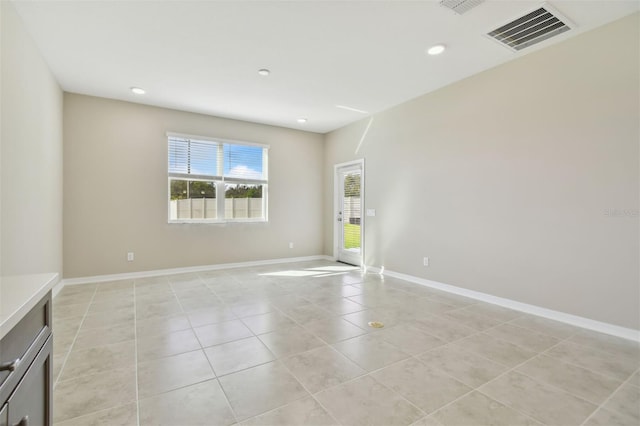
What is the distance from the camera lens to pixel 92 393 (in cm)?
191

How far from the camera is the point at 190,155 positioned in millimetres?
5496

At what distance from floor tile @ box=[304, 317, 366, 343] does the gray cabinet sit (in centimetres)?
193

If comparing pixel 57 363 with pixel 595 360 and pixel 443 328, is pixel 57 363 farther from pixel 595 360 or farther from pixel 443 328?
pixel 595 360

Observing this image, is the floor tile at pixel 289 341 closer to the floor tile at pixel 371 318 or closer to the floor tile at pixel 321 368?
the floor tile at pixel 321 368

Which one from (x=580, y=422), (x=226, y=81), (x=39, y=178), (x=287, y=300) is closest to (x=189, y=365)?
(x=287, y=300)

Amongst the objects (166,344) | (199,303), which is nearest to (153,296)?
(199,303)

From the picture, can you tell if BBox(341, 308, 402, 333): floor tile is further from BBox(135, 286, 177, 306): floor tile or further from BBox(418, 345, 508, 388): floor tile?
BBox(135, 286, 177, 306): floor tile

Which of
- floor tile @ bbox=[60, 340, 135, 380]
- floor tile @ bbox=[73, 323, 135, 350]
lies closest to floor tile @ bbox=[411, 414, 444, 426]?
floor tile @ bbox=[60, 340, 135, 380]

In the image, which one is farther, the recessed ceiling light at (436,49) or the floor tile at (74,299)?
the floor tile at (74,299)

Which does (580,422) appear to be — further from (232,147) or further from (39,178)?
(232,147)

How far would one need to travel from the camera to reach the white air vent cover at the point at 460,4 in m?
2.55

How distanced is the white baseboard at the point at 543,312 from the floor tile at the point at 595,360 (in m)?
0.50

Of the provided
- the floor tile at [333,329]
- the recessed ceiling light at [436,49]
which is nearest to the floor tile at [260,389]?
the floor tile at [333,329]

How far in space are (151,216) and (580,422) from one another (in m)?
5.59
